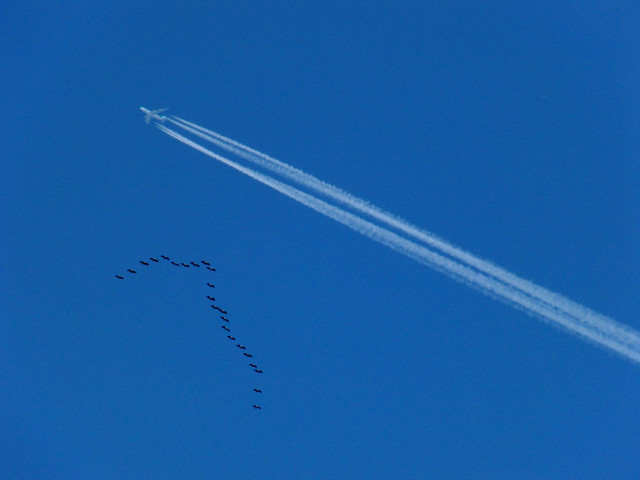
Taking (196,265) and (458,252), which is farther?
(196,265)

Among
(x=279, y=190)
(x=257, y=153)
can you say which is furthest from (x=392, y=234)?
(x=257, y=153)

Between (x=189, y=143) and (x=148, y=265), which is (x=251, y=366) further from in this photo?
(x=189, y=143)

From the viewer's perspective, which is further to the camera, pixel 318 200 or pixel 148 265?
pixel 148 265

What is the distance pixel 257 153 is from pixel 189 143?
437 inches

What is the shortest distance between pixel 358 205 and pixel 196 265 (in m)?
33.1

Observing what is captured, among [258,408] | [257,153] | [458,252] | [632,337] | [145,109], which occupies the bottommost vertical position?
[258,408]

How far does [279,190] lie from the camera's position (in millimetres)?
78312

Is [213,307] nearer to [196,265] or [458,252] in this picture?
[196,265]

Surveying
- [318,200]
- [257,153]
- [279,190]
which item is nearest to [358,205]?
[318,200]

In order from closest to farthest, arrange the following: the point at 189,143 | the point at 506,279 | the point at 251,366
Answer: the point at 506,279 → the point at 189,143 → the point at 251,366

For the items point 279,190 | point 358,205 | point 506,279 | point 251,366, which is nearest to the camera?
point 506,279

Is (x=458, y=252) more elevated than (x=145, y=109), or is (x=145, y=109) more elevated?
(x=145, y=109)

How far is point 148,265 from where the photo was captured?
92938 millimetres

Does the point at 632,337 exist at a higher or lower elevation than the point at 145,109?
lower
